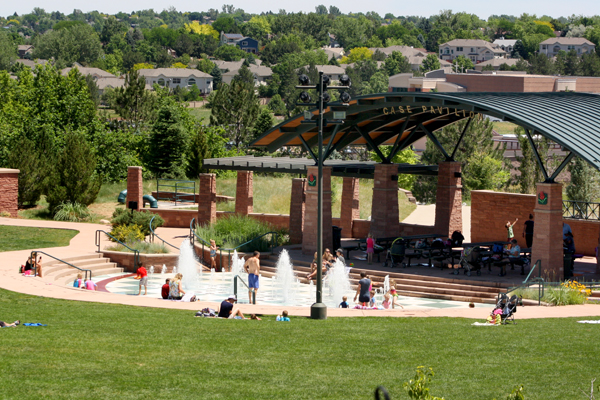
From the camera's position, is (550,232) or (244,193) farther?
(244,193)

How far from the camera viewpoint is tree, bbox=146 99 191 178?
55062mm

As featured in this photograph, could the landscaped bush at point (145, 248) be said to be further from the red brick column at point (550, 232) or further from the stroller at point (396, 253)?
the red brick column at point (550, 232)

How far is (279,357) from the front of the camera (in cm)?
1439

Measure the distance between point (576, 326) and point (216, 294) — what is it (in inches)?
479

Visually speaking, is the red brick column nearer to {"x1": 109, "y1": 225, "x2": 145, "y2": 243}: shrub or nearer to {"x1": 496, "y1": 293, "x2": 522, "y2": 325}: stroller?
{"x1": 496, "y1": 293, "x2": 522, "y2": 325}: stroller

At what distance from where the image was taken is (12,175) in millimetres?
39844

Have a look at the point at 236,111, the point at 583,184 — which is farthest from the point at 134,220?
the point at 236,111

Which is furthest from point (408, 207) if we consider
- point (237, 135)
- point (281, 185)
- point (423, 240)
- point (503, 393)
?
point (503, 393)

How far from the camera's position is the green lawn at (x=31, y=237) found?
105ft

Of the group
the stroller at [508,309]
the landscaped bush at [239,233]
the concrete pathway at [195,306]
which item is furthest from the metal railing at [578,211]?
the stroller at [508,309]

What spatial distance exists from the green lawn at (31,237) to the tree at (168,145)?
63.3ft

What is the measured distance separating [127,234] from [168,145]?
74.5 feet

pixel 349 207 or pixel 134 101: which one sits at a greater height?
pixel 134 101

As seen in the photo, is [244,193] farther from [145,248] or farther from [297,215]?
[145,248]
